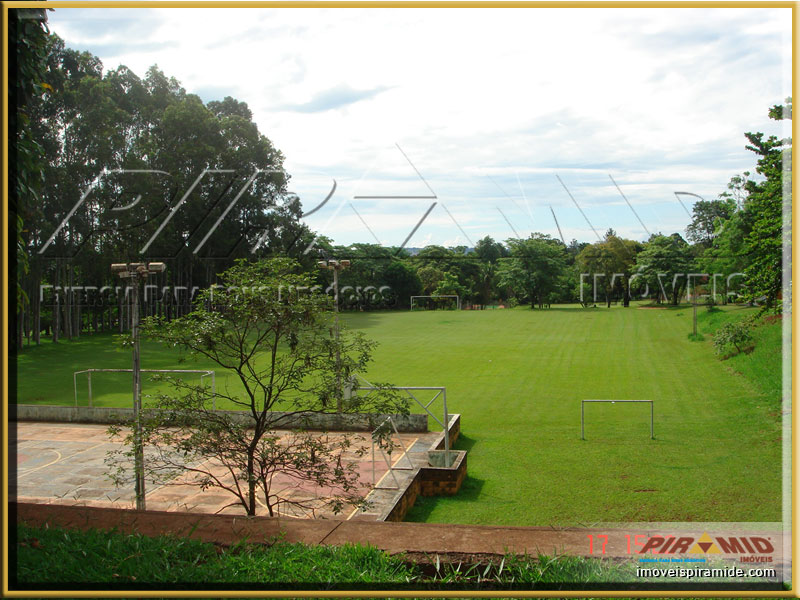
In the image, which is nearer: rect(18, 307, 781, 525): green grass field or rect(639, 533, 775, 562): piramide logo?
rect(639, 533, 775, 562): piramide logo

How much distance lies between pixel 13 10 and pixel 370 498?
23.3 feet

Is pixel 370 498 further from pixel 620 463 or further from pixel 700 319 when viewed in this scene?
pixel 700 319

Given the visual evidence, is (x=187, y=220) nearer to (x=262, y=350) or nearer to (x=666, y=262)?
(x=262, y=350)

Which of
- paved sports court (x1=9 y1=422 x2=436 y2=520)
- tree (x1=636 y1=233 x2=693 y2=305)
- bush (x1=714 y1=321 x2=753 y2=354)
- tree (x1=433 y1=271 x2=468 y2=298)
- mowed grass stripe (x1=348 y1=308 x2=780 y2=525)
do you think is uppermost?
tree (x1=636 y1=233 x2=693 y2=305)

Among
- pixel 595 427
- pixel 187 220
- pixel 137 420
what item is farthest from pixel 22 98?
pixel 187 220

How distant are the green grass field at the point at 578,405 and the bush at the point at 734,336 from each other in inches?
15.6

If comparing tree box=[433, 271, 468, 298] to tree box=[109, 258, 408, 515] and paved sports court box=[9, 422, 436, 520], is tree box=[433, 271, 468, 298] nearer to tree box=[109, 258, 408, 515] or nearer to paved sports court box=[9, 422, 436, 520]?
paved sports court box=[9, 422, 436, 520]

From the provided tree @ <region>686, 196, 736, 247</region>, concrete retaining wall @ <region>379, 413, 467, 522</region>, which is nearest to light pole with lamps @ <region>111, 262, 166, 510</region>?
concrete retaining wall @ <region>379, 413, 467, 522</region>

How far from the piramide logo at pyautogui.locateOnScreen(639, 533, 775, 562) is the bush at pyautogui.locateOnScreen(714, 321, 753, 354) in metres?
17.4

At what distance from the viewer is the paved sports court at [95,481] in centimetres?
928

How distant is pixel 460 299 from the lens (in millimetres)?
37594

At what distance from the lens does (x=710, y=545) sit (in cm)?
335

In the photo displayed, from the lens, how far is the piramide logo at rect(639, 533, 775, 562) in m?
3.23

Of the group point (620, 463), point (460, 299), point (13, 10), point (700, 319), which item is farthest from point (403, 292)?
point (13, 10)
